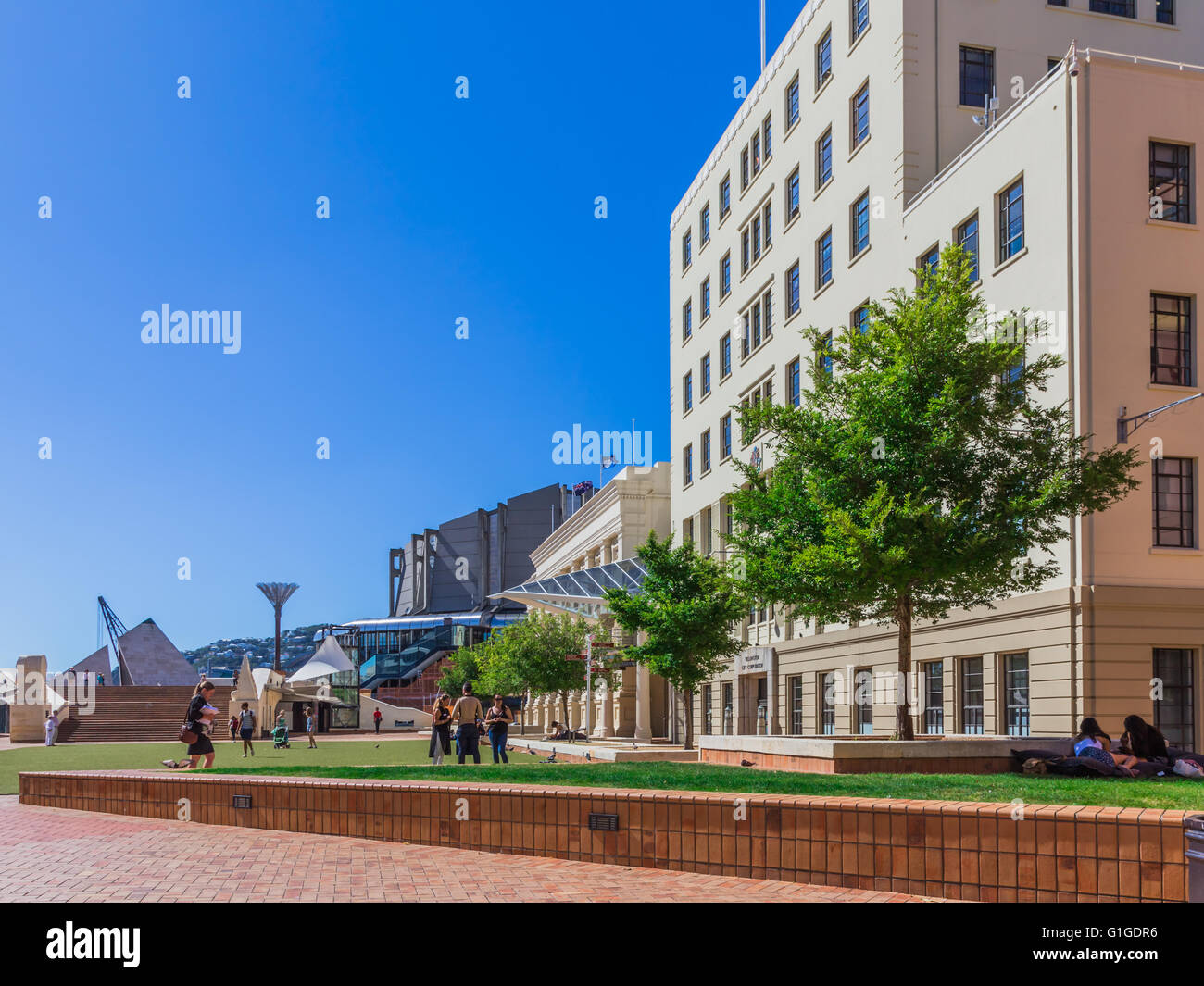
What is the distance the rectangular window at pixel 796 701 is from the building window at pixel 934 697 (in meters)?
9.13

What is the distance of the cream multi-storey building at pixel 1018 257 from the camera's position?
81.9 feet

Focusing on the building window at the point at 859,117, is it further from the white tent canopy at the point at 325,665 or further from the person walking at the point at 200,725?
the white tent canopy at the point at 325,665

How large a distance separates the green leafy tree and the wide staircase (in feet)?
138

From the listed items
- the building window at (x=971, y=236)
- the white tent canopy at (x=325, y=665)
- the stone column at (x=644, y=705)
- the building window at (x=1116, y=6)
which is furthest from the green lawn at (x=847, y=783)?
the white tent canopy at (x=325, y=665)

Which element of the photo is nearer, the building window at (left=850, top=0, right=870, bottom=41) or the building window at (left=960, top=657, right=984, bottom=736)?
the building window at (left=960, top=657, right=984, bottom=736)

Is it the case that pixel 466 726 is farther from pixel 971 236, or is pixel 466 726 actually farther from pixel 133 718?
pixel 133 718

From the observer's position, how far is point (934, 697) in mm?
30797

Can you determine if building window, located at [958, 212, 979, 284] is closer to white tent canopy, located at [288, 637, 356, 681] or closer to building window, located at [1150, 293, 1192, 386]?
building window, located at [1150, 293, 1192, 386]

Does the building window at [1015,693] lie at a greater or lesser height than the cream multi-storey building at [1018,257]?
lesser

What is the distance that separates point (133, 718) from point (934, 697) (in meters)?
47.1

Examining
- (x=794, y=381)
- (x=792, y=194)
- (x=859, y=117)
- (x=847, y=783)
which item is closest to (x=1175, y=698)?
(x=847, y=783)

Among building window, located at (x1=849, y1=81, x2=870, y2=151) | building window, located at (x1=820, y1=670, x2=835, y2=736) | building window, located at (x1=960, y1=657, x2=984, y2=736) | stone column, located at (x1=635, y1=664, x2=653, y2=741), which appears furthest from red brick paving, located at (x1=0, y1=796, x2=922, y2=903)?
stone column, located at (x1=635, y1=664, x2=653, y2=741)

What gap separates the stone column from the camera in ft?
188
